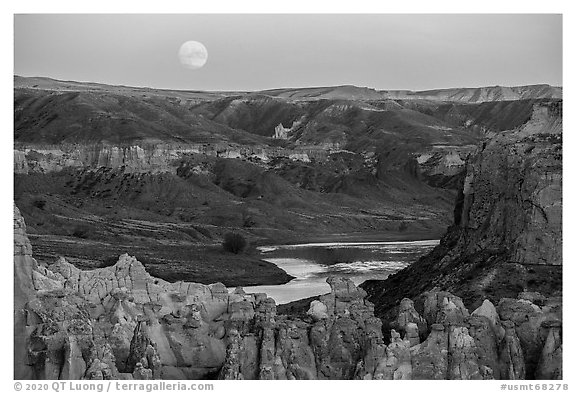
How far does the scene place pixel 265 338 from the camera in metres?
13.8

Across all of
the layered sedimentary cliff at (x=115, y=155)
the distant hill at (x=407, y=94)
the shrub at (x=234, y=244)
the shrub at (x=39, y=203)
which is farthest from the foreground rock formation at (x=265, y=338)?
the distant hill at (x=407, y=94)

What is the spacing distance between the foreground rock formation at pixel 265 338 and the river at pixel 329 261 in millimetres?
15053

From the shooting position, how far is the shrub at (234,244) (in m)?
52.2

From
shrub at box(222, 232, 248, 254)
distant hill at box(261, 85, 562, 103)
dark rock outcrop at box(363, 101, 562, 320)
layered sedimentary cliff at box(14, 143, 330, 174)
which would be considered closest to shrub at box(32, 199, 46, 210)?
shrub at box(222, 232, 248, 254)

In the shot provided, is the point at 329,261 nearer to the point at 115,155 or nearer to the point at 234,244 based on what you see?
the point at 234,244

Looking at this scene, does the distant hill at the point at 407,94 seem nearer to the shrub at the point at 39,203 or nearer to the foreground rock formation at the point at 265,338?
the shrub at the point at 39,203

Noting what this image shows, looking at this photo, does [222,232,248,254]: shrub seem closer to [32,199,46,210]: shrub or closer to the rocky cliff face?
[32,199,46,210]: shrub

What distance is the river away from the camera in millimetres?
35562

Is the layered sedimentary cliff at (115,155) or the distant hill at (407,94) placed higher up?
the distant hill at (407,94)

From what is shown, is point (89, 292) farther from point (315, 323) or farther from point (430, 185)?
point (430, 185)

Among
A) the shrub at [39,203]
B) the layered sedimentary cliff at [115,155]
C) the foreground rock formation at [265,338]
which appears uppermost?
the layered sedimentary cliff at [115,155]

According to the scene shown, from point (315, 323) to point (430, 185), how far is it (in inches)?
2810
